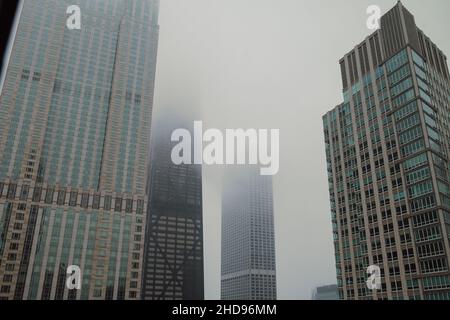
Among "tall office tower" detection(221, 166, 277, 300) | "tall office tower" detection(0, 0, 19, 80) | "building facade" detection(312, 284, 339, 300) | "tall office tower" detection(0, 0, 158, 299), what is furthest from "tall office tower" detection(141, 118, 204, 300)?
"tall office tower" detection(0, 0, 19, 80)

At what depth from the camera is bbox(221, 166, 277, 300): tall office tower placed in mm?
160625

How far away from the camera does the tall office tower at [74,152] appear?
225 ft

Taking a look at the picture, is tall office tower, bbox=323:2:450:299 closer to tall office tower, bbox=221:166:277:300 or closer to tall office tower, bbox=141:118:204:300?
tall office tower, bbox=141:118:204:300

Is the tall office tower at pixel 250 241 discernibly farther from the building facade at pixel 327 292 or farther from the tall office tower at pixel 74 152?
the tall office tower at pixel 74 152

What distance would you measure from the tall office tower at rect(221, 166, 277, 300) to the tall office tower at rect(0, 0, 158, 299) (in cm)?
7795

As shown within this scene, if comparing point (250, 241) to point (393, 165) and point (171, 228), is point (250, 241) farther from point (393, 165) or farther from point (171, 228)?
point (393, 165)

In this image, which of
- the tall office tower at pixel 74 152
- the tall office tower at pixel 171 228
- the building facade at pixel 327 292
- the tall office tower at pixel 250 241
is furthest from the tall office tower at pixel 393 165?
the building facade at pixel 327 292

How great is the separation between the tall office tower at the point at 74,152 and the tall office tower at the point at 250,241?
77.9m

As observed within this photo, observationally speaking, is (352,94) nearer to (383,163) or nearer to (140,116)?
(383,163)

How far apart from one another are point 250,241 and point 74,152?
10269cm

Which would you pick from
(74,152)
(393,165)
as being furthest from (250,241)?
(393,165)

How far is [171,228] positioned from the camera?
145 metres
